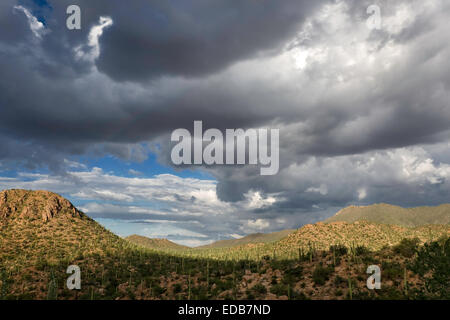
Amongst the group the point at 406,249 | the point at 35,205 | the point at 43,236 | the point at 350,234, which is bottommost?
the point at 350,234

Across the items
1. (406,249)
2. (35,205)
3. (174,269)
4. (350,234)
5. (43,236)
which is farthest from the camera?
(350,234)

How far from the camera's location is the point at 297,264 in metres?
42.4

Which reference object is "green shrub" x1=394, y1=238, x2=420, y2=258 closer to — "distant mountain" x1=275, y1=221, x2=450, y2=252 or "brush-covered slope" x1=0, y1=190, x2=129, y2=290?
"distant mountain" x1=275, y1=221, x2=450, y2=252

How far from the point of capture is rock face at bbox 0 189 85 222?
78.9m

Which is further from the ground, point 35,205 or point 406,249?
point 35,205

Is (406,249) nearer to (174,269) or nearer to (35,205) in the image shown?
(174,269)

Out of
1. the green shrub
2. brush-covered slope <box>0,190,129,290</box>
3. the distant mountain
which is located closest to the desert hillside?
the green shrub

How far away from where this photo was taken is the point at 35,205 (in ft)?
275

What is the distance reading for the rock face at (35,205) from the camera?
7888 centimetres

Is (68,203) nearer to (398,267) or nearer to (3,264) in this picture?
(3,264)

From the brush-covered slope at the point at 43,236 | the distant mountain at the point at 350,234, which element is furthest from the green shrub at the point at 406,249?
the brush-covered slope at the point at 43,236

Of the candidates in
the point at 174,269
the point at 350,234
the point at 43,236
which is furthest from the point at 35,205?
the point at 350,234
